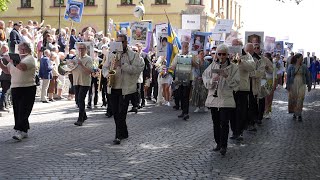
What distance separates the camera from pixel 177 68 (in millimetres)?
15398

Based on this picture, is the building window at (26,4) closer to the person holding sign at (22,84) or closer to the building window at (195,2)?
the building window at (195,2)

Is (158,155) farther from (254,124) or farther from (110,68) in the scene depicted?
(254,124)

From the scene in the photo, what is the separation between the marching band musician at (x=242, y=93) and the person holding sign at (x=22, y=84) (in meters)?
3.93

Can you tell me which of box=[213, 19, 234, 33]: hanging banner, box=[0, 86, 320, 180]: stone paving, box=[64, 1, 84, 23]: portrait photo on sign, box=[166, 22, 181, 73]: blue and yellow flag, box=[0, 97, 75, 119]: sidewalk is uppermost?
box=[64, 1, 84, 23]: portrait photo on sign

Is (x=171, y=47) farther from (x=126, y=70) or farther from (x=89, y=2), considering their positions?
(x=89, y=2)

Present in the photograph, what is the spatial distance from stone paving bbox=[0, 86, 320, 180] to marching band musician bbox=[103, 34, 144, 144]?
539 mm

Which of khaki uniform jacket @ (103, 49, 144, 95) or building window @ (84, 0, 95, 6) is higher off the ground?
building window @ (84, 0, 95, 6)

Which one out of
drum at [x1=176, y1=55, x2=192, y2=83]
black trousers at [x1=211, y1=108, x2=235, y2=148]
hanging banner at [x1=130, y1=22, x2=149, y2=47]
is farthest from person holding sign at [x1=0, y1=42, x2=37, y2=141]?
hanging banner at [x1=130, y1=22, x2=149, y2=47]

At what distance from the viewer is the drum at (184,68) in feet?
49.9

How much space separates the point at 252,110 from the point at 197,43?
7.28 m

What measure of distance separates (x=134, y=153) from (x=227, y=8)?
2232 inches

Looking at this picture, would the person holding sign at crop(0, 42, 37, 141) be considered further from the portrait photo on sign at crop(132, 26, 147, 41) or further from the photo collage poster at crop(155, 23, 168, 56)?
the portrait photo on sign at crop(132, 26, 147, 41)

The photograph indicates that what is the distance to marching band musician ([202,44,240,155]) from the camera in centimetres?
992

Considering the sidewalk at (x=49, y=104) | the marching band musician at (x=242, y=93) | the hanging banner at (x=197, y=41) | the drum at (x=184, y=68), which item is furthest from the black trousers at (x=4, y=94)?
the marching band musician at (x=242, y=93)
